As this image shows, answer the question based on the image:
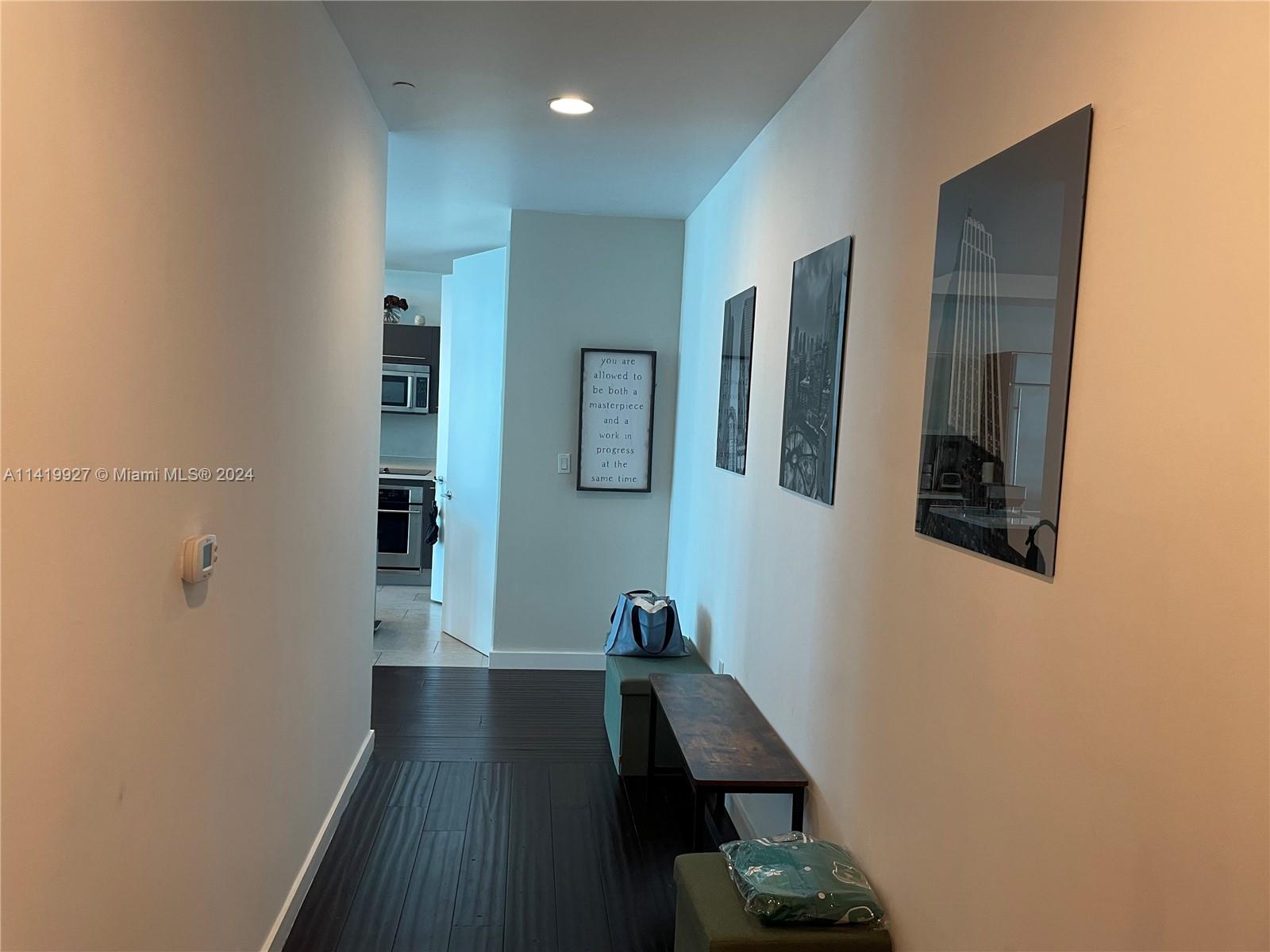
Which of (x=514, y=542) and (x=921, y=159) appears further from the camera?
(x=514, y=542)

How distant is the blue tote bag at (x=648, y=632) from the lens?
13.3 ft

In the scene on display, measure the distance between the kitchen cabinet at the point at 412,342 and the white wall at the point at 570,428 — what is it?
255 cm

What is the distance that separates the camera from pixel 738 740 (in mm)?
2850

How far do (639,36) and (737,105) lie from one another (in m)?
0.64

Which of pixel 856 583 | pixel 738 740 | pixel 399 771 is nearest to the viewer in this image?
pixel 856 583

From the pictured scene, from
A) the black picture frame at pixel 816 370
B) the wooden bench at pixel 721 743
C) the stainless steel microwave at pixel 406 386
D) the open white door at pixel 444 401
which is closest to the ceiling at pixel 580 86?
the black picture frame at pixel 816 370

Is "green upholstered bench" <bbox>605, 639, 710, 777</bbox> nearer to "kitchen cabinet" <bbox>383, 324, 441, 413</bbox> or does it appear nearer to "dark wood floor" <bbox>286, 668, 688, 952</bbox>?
"dark wood floor" <bbox>286, 668, 688, 952</bbox>

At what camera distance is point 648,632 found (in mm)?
4062

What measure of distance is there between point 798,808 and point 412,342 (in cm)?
579

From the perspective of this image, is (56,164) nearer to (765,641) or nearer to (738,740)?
(738,740)

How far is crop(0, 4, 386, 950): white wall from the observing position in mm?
1191

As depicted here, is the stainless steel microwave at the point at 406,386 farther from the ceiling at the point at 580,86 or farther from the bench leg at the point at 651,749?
the bench leg at the point at 651,749

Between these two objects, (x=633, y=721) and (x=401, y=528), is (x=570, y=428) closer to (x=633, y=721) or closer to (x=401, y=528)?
(x=633, y=721)

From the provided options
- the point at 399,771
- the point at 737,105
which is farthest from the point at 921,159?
the point at 399,771
